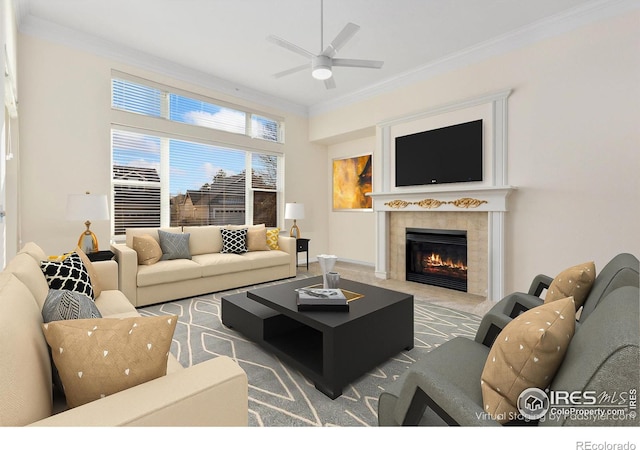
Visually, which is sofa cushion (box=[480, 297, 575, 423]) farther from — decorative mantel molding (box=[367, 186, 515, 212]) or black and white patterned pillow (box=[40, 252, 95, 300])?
decorative mantel molding (box=[367, 186, 515, 212])

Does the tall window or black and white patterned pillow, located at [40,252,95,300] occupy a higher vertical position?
the tall window

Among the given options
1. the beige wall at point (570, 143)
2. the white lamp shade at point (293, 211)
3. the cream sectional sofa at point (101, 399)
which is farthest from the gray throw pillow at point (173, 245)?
the beige wall at point (570, 143)

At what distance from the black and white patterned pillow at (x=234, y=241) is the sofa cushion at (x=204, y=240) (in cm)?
8

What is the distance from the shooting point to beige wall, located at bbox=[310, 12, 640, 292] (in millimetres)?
2887

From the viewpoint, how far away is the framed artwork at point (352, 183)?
570cm

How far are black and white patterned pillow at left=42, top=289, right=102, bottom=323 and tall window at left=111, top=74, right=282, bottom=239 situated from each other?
3.28m

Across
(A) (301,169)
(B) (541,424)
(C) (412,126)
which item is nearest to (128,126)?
(A) (301,169)

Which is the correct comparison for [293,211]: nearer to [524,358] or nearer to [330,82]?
[330,82]

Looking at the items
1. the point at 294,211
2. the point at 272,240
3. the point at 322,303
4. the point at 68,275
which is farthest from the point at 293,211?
the point at 68,275

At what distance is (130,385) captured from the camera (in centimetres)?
89

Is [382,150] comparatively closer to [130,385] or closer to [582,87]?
[582,87]

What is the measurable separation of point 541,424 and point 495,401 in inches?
5.4

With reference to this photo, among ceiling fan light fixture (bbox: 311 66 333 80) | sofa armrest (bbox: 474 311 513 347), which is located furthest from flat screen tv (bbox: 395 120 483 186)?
sofa armrest (bbox: 474 311 513 347)

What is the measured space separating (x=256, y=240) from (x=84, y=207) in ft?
6.93
